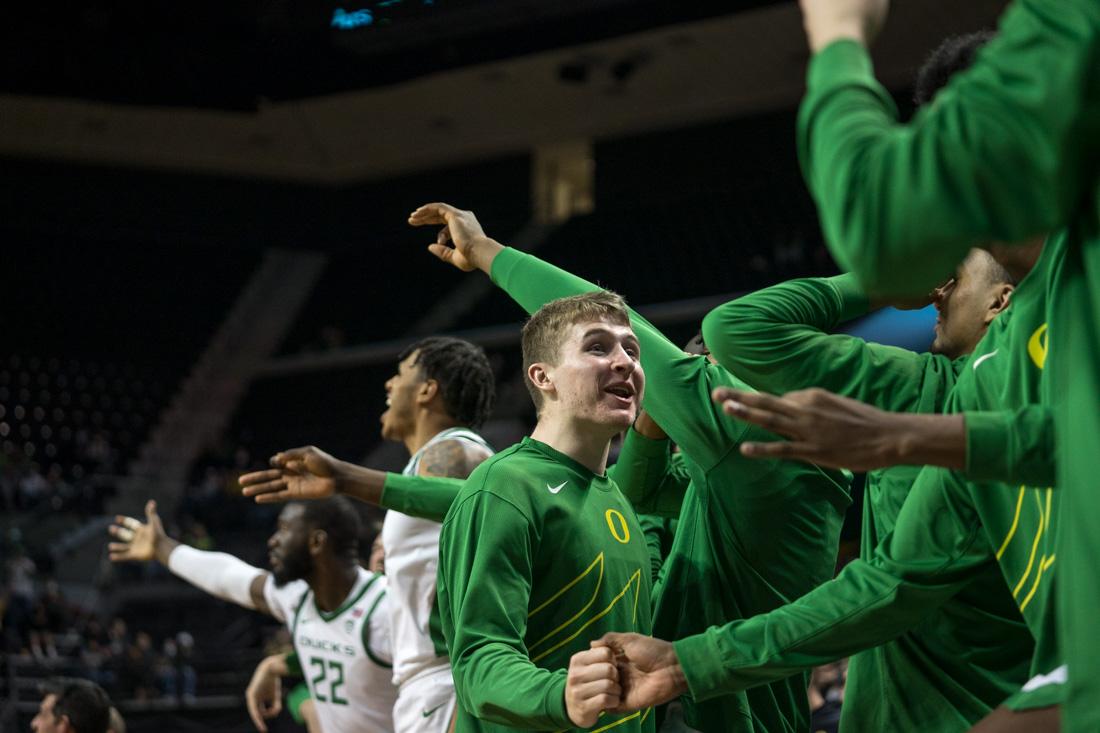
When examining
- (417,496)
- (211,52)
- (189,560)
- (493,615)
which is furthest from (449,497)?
(211,52)

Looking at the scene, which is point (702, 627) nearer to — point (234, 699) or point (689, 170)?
point (234, 699)

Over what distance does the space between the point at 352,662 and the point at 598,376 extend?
3.01m

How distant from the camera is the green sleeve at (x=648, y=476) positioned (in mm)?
3436

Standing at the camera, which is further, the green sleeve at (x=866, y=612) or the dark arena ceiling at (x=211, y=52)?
the dark arena ceiling at (x=211, y=52)

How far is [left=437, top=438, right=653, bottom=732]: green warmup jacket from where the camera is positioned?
2.50 meters

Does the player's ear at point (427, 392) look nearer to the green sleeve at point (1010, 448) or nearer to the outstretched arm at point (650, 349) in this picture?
the outstretched arm at point (650, 349)

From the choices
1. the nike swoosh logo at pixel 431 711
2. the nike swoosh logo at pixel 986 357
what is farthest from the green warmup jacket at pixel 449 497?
the nike swoosh logo at pixel 986 357

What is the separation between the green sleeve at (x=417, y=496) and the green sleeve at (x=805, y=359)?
1.29 meters

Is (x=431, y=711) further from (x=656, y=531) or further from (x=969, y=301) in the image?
(x=969, y=301)

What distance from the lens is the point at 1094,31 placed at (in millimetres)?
1331

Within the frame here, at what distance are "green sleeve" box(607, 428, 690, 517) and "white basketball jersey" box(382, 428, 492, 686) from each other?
1155 millimetres

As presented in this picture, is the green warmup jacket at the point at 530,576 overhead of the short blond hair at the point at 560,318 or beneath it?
beneath

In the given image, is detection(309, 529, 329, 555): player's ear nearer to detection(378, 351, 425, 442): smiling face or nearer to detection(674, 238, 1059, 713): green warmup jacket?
detection(378, 351, 425, 442): smiling face

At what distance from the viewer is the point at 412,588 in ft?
14.7
